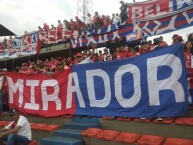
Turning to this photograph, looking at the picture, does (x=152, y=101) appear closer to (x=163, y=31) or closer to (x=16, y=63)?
(x=163, y=31)

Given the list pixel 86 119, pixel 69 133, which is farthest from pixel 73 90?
pixel 69 133

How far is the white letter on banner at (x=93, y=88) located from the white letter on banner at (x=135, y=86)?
11.3 inches

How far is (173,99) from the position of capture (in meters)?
5.53

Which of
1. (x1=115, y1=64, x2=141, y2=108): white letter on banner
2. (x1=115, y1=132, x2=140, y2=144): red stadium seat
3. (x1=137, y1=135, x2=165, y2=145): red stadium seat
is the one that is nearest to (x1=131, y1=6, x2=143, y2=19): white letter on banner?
(x1=115, y1=64, x2=141, y2=108): white letter on banner

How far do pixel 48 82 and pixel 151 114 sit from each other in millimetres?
3683

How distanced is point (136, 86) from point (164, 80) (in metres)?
0.73

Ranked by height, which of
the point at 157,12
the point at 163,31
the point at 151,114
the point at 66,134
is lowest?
the point at 66,134

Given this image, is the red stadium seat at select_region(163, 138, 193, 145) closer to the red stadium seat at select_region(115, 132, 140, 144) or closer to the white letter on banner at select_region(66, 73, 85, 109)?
the red stadium seat at select_region(115, 132, 140, 144)

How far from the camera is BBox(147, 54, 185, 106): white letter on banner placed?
5480 mm

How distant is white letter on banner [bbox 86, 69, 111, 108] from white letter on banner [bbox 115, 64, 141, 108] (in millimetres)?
286

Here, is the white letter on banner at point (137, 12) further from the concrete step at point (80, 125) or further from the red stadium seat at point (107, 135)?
the red stadium seat at point (107, 135)

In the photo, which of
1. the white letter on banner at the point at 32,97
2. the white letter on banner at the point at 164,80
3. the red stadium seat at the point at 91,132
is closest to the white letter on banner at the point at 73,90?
the red stadium seat at the point at 91,132

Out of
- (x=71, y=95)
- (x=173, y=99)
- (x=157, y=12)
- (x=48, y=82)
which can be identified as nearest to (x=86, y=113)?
(x=71, y=95)

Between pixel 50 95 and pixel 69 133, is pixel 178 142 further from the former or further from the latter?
pixel 50 95
